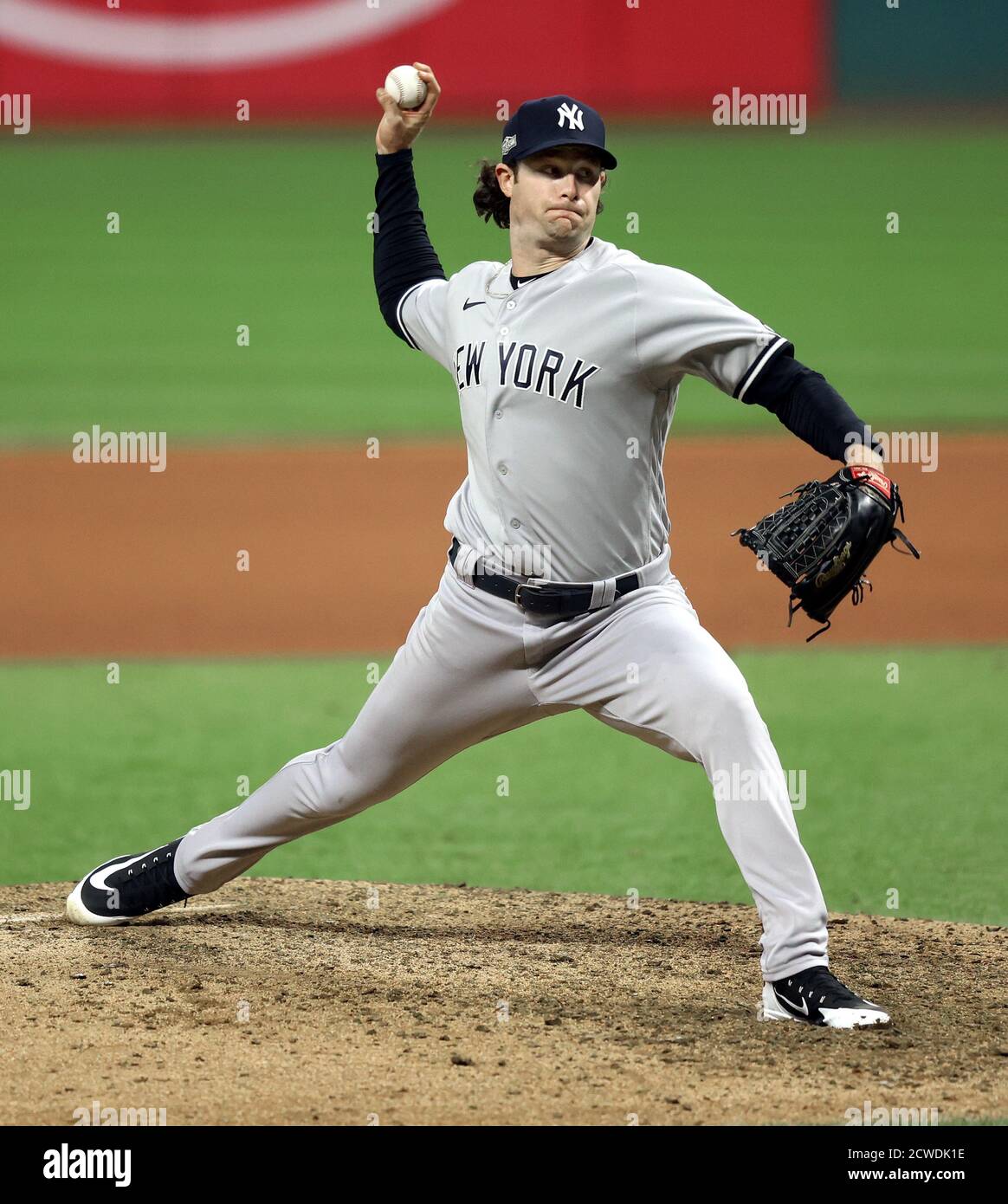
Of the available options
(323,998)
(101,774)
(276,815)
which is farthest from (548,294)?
(101,774)

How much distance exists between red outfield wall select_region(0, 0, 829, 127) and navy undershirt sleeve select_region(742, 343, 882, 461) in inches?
705

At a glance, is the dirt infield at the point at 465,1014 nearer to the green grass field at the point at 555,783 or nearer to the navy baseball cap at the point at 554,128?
the green grass field at the point at 555,783

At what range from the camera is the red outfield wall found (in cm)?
2103

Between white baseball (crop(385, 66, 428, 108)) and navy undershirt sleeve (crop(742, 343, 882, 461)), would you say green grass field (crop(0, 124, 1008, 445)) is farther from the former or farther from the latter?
navy undershirt sleeve (crop(742, 343, 882, 461))

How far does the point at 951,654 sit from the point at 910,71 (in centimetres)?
1676

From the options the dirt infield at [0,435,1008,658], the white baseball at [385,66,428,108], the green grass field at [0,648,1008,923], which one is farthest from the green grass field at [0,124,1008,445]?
the white baseball at [385,66,428,108]

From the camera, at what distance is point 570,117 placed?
4.25m

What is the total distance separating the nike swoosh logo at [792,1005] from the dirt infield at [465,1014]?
5 centimetres

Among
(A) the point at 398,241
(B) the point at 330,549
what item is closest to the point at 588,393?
(A) the point at 398,241

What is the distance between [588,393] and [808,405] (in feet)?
1.71

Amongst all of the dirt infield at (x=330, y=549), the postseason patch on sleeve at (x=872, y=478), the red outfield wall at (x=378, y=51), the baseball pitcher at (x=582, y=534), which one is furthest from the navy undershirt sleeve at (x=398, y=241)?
the red outfield wall at (x=378, y=51)

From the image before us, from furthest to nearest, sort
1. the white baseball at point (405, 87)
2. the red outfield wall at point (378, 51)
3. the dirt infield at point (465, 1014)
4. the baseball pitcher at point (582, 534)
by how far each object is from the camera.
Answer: the red outfield wall at point (378, 51), the white baseball at point (405, 87), the baseball pitcher at point (582, 534), the dirt infield at point (465, 1014)

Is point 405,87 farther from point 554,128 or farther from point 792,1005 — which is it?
point 792,1005

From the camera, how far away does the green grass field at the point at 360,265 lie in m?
13.9
